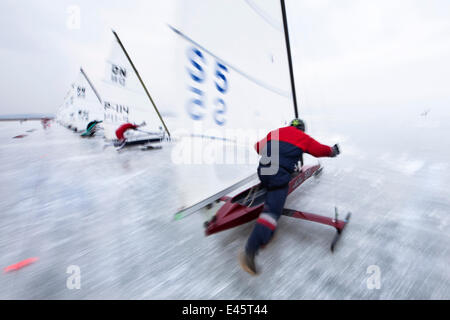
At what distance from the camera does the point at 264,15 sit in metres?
1.69

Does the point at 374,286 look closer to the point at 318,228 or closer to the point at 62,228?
the point at 318,228

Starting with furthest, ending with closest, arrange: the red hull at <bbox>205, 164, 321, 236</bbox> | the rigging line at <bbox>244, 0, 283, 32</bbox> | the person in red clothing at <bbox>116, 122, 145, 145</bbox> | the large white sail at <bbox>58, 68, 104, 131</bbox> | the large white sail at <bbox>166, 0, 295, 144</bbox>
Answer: the large white sail at <bbox>58, 68, 104, 131</bbox> → the person in red clothing at <bbox>116, 122, 145, 145</bbox> → the rigging line at <bbox>244, 0, 283, 32</bbox> → the red hull at <bbox>205, 164, 321, 236</bbox> → the large white sail at <bbox>166, 0, 295, 144</bbox>

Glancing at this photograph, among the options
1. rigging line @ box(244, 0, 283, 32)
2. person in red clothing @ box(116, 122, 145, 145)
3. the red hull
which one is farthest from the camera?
person in red clothing @ box(116, 122, 145, 145)

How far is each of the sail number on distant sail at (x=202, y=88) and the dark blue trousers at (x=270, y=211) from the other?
646 millimetres

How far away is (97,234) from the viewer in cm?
186

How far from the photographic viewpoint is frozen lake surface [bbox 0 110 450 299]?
1229mm

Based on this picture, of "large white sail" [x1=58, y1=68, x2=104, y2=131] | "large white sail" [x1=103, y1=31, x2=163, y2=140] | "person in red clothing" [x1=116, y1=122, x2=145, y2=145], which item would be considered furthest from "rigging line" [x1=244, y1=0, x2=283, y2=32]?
"large white sail" [x1=58, y1=68, x2=104, y2=131]

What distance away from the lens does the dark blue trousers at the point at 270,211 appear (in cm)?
127

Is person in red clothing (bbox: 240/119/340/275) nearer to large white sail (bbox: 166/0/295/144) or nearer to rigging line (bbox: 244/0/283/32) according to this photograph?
large white sail (bbox: 166/0/295/144)

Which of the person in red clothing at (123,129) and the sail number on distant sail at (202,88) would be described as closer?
the sail number on distant sail at (202,88)

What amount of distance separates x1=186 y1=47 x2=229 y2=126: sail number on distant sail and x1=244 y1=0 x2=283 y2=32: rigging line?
1.73ft

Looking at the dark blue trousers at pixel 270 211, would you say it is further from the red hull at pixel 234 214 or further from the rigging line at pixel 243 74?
the rigging line at pixel 243 74

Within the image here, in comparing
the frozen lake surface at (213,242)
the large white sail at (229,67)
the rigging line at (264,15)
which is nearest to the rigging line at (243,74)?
the large white sail at (229,67)
